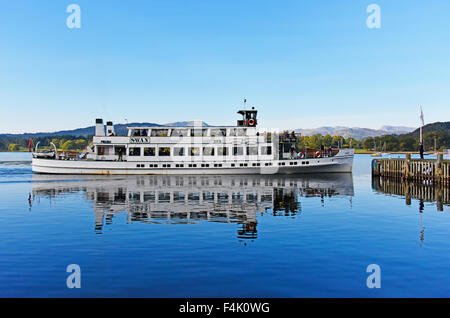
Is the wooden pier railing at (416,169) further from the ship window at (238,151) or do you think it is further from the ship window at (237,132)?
the ship window at (237,132)

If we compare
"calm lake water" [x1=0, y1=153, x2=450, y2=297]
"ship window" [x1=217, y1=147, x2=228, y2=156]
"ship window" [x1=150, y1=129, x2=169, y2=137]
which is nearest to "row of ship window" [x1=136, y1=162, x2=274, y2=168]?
"ship window" [x1=217, y1=147, x2=228, y2=156]

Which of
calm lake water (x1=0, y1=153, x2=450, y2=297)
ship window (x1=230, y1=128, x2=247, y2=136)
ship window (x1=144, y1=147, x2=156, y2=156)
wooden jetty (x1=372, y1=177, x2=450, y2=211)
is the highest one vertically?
ship window (x1=230, y1=128, x2=247, y2=136)

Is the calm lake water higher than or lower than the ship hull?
lower

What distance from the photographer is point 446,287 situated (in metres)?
10.7

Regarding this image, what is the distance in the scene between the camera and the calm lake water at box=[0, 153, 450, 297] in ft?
35.2

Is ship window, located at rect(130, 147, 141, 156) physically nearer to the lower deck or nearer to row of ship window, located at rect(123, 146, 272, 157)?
row of ship window, located at rect(123, 146, 272, 157)

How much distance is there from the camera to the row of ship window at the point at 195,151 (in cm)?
5034

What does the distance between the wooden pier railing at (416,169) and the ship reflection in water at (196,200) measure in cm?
978

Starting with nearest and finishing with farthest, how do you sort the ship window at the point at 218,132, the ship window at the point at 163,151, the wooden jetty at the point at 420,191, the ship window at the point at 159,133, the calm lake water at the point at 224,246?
the calm lake water at the point at 224,246 → the wooden jetty at the point at 420,191 → the ship window at the point at 163,151 → the ship window at the point at 218,132 → the ship window at the point at 159,133

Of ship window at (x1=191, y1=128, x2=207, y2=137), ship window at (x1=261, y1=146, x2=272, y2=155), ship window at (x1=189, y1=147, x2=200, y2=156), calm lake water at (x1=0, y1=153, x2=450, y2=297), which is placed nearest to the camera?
calm lake water at (x1=0, y1=153, x2=450, y2=297)

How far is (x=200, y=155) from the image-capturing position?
50.8 m

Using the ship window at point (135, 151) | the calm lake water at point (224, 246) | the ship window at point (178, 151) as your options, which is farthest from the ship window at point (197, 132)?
the calm lake water at point (224, 246)

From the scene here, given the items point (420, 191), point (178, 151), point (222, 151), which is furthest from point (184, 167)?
point (420, 191)

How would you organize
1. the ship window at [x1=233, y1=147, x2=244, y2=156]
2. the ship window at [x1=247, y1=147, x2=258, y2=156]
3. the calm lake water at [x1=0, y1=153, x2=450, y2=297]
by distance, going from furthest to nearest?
the ship window at [x1=233, y1=147, x2=244, y2=156]
the ship window at [x1=247, y1=147, x2=258, y2=156]
the calm lake water at [x1=0, y1=153, x2=450, y2=297]
